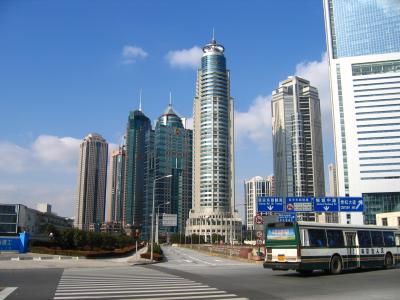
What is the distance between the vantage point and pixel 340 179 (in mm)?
156750

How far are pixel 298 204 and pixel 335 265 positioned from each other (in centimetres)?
2393

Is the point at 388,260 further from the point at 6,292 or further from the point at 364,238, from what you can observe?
the point at 6,292

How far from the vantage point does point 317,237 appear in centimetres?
2436

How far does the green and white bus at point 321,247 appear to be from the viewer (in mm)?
23344

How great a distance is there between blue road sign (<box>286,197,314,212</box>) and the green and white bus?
64.2 ft

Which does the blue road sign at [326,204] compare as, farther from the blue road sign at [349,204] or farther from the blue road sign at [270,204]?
the blue road sign at [270,204]

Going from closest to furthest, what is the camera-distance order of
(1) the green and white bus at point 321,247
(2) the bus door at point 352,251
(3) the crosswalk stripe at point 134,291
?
1. (3) the crosswalk stripe at point 134,291
2. (1) the green and white bus at point 321,247
3. (2) the bus door at point 352,251

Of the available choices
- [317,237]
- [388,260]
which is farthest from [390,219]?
[317,237]

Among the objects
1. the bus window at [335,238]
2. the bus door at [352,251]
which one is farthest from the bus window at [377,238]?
the bus window at [335,238]

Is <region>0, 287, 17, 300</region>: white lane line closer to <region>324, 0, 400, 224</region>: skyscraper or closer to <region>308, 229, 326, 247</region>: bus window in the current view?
<region>308, 229, 326, 247</region>: bus window

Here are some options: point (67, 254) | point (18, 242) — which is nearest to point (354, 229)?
point (67, 254)

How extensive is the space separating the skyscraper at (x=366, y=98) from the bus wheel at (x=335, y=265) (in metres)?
131

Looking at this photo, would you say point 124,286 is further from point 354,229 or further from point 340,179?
point 340,179

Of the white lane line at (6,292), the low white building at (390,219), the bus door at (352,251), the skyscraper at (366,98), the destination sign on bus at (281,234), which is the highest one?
the skyscraper at (366,98)
